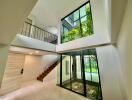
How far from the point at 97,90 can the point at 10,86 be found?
4.44m

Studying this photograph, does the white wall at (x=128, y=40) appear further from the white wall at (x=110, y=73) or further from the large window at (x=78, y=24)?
the large window at (x=78, y=24)

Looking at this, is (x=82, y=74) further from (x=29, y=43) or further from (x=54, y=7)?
(x=54, y=7)

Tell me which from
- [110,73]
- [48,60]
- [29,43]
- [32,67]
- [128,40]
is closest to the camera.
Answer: [128,40]

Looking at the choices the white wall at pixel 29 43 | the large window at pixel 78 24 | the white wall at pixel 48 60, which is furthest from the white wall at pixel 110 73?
the white wall at pixel 48 60

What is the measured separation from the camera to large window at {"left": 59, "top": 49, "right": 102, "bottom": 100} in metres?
3.93

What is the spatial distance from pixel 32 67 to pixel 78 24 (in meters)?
5.82

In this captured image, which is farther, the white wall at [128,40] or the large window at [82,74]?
the large window at [82,74]

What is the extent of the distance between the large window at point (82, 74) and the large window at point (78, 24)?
957mm

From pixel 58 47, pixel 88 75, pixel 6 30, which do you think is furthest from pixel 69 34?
pixel 6 30

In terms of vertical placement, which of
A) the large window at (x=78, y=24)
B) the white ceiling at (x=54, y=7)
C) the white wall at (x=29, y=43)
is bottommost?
the white wall at (x=29, y=43)

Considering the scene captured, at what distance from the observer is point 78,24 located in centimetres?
496

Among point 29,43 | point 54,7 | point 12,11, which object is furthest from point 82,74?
point 54,7

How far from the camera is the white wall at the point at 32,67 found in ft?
25.1

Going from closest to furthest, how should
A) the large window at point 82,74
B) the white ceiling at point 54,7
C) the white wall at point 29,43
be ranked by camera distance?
the white wall at point 29,43 < the large window at point 82,74 < the white ceiling at point 54,7
